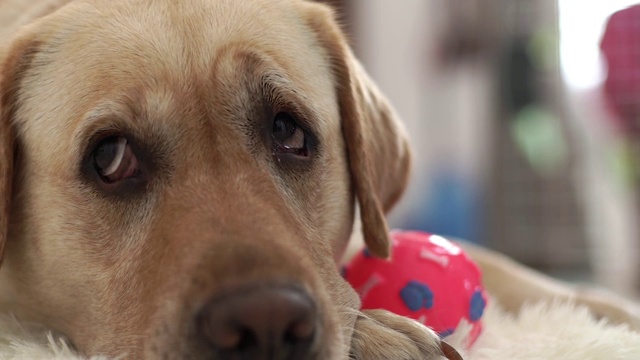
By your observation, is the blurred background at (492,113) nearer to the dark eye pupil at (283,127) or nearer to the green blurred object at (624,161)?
the green blurred object at (624,161)

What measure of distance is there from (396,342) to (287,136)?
0.59 meters

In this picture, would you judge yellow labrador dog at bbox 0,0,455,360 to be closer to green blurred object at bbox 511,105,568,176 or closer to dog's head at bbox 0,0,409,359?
dog's head at bbox 0,0,409,359

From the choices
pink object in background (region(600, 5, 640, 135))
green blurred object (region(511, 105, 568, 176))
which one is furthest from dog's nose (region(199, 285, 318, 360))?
green blurred object (region(511, 105, 568, 176))

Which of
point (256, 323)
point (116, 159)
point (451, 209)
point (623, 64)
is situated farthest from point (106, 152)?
point (451, 209)

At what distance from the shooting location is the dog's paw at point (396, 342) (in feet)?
→ 4.92

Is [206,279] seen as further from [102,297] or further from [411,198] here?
[411,198]

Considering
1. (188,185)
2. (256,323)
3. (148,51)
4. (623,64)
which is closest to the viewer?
(256,323)

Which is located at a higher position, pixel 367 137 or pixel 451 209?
pixel 367 137

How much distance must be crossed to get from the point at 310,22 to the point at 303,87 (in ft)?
1.02

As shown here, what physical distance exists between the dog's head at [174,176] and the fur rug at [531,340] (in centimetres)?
12

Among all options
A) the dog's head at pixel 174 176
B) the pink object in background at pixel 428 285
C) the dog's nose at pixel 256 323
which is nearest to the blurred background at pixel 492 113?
the pink object in background at pixel 428 285

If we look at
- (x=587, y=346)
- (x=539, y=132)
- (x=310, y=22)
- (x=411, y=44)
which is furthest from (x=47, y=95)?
(x=411, y=44)

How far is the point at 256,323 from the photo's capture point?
4.28 ft

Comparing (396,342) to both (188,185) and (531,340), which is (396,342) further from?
(188,185)
